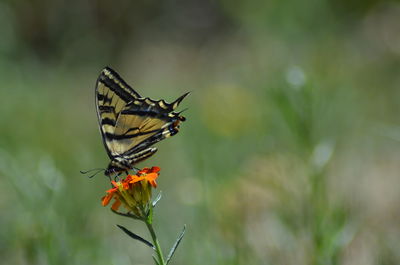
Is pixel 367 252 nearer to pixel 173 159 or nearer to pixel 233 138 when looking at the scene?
pixel 233 138

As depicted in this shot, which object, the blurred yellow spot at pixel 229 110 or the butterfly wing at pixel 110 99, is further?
the blurred yellow spot at pixel 229 110

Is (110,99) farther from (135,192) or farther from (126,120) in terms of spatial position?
(135,192)

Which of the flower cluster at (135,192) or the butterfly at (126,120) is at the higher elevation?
the butterfly at (126,120)

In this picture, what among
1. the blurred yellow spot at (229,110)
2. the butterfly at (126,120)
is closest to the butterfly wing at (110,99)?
the butterfly at (126,120)

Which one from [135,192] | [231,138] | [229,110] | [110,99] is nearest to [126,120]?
[110,99]

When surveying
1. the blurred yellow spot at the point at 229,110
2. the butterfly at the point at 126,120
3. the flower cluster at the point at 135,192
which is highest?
the blurred yellow spot at the point at 229,110

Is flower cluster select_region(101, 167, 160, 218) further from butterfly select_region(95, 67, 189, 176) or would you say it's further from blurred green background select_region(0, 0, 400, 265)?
blurred green background select_region(0, 0, 400, 265)

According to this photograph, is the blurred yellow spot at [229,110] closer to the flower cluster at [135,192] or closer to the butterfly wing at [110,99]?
the butterfly wing at [110,99]

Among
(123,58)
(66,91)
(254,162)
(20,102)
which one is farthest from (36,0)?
(254,162)
